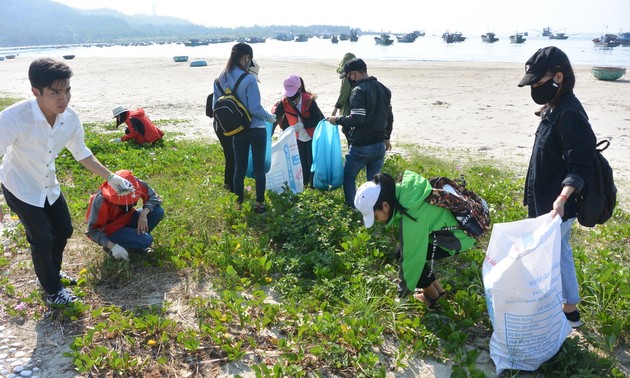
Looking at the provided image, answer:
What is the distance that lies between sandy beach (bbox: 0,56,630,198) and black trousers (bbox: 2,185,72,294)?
258 inches

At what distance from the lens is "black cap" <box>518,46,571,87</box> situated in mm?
2899

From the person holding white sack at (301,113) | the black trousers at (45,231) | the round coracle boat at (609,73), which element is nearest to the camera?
the black trousers at (45,231)

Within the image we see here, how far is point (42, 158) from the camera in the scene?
3396 millimetres

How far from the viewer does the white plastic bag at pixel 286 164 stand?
5.87 metres

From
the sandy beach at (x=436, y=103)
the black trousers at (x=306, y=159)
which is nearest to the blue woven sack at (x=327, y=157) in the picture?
the black trousers at (x=306, y=159)

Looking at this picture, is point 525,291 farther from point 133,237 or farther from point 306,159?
point 306,159

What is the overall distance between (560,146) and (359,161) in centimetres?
251

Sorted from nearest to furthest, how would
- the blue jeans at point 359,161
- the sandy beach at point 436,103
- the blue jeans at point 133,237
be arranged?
the blue jeans at point 133,237
the blue jeans at point 359,161
the sandy beach at point 436,103

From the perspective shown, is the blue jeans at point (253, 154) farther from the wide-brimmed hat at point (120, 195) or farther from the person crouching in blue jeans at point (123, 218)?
the wide-brimmed hat at point (120, 195)

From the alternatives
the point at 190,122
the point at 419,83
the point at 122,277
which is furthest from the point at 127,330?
the point at 419,83

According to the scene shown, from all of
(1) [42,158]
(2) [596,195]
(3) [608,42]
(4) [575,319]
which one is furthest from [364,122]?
(3) [608,42]

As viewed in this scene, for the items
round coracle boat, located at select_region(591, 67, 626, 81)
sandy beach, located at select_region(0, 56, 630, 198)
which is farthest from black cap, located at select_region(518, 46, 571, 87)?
round coracle boat, located at select_region(591, 67, 626, 81)

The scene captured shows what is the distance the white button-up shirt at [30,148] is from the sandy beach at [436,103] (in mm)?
6580

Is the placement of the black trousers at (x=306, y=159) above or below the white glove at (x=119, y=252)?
above
